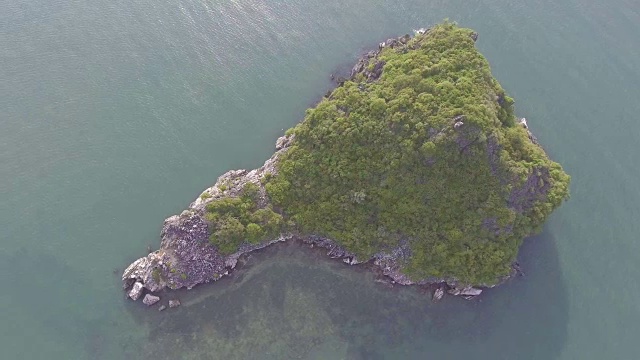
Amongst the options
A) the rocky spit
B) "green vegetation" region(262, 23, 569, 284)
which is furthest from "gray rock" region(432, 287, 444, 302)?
"green vegetation" region(262, 23, 569, 284)

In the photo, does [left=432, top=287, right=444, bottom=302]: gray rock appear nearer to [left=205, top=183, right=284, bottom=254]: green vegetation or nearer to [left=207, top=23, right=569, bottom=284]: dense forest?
[left=207, top=23, right=569, bottom=284]: dense forest

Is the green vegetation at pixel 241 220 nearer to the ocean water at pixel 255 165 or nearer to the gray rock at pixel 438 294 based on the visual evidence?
the ocean water at pixel 255 165

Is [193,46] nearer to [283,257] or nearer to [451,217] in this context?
[283,257]

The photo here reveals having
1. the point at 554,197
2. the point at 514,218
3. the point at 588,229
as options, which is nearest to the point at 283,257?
the point at 514,218

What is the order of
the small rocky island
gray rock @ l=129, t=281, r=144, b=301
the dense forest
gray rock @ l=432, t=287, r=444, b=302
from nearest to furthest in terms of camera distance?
the dense forest
the small rocky island
gray rock @ l=129, t=281, r=144, b=301
gray rock @ l=432, t=287, r=444, b=302

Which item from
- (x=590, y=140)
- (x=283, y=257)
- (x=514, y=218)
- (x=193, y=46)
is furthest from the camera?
(x=193, y=46)
